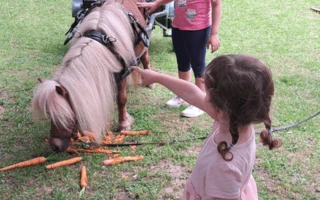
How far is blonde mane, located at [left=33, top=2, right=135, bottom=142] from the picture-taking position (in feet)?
7.67

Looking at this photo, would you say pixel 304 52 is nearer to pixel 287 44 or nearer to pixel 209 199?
pixel 287 44

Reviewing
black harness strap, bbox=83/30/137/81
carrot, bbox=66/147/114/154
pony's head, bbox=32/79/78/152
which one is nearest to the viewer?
pony's head, bbox=32/79/78/152

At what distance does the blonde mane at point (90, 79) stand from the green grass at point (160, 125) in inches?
17.1

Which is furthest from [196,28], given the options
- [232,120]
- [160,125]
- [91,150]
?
[232,120]

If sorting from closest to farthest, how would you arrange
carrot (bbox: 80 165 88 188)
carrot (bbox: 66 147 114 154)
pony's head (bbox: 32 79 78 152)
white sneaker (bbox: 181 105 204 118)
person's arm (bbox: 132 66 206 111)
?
person's arm (bbox: 132 66 206 111), pony's head (bbox: 32 79 78 152), carrot (bbox: 80 165 88 188), carrot (bbox: 66 147 114 154), white sneaker (bbox: 181 105 204 118)

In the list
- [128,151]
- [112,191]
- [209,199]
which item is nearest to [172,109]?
[128,151]

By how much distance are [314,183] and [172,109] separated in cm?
151

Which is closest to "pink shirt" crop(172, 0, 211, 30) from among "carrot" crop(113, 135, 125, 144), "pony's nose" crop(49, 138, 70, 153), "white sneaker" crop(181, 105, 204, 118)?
"white sneaker" crop(181, 105, 204, 118)

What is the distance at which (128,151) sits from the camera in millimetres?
2867

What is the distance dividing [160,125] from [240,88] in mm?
2130

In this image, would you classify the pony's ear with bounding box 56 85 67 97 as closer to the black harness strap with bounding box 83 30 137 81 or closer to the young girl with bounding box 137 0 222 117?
the black harness strap with bounding box 83 30 137 81

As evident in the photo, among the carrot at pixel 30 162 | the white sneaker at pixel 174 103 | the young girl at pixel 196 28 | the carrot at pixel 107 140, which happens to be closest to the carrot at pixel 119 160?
the carrot at pixel 107 140

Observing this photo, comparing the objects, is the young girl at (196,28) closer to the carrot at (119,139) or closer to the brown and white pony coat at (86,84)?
the brown and white pony coat at (86,84)

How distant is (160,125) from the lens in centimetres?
327
